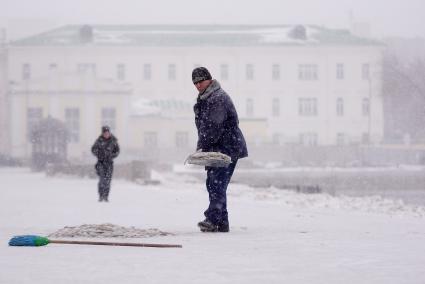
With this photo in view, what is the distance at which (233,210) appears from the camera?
1402 cm

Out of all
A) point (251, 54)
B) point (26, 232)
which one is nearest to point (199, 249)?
point (26, 232)

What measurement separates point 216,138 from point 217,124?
5.5 inches

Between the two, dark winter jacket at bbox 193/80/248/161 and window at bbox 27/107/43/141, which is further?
window at bbox 27/107/43/141

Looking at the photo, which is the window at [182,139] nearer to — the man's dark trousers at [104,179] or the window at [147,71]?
the window at [147,71]

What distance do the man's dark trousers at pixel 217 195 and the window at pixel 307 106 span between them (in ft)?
233

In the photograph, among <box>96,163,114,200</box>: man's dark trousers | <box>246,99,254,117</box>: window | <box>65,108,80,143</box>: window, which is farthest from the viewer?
<box>246,99,254,117</box>: window

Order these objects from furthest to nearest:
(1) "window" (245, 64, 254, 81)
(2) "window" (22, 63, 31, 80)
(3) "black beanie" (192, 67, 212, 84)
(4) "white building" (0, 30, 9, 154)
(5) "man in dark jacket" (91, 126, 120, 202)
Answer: (1) "window" (245, 64, 254, 81), (2) "window" (22, 63, 31, 80), (4) "white building" (0, 30, 9, 154), (5) "man in dark jacket" (91, 126, 120, 202), (3) "black beanie" (192, 67, 212, 84)

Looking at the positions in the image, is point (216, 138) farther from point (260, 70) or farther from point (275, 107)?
point (260, 70)

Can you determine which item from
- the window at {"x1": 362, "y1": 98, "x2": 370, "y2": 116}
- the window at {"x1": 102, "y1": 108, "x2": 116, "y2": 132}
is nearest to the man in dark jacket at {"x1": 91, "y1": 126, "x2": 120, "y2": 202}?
the window at {"x1": 102, "y1": 108, "x2": 116, "y2": 132}

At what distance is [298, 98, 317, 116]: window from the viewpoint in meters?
79.8

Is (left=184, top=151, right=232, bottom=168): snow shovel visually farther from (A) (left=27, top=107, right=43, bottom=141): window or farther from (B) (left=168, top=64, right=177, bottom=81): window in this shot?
(B) (left=168, top=64, right=177, bottom=81): window

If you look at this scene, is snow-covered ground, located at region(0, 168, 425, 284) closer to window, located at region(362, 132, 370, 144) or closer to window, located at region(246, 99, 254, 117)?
window, located at region(362, 132, 370, 144)

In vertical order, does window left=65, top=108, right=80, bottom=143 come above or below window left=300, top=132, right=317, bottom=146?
above

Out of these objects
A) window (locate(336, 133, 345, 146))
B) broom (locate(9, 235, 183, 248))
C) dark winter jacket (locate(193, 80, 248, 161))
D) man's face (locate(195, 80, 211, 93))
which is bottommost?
window (locate(336, 133, 345, 146))
